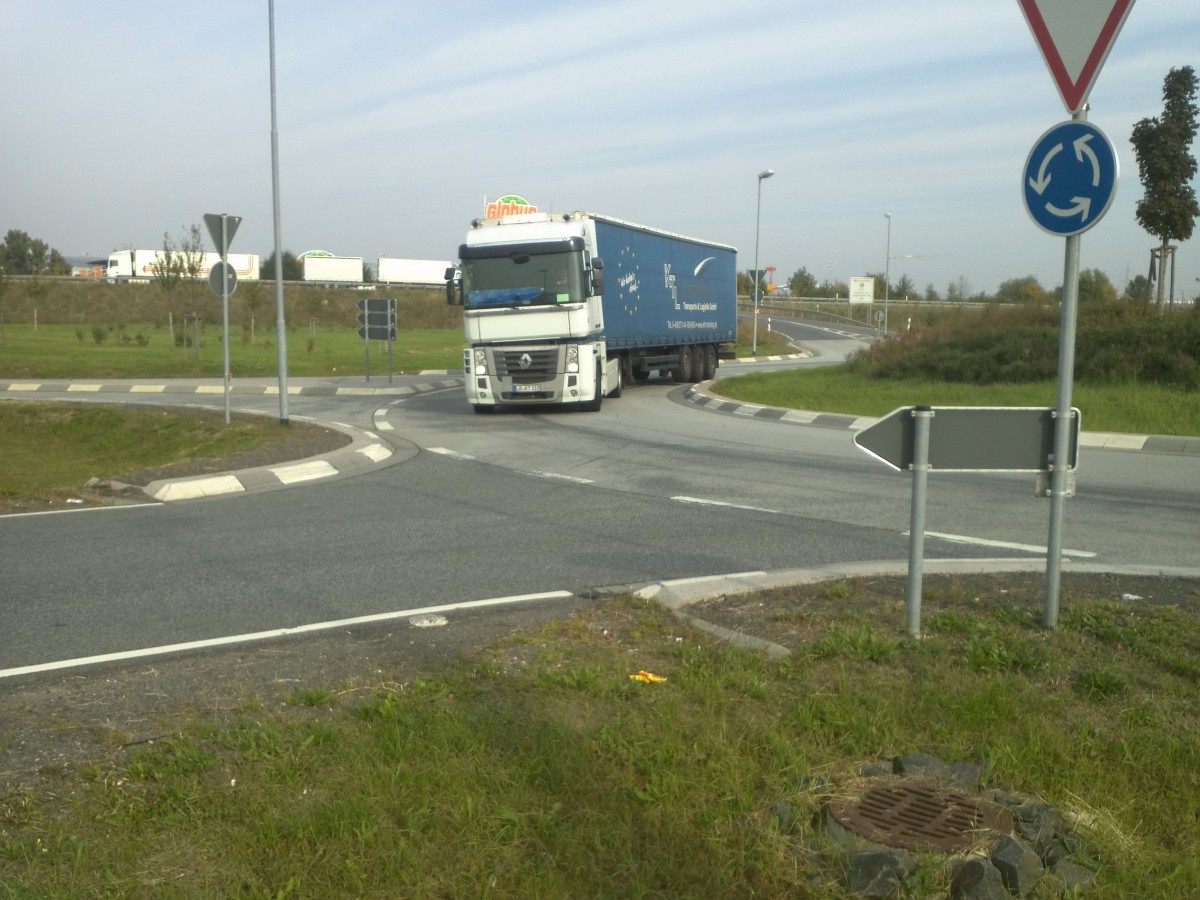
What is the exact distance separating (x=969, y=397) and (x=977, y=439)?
52.4ft

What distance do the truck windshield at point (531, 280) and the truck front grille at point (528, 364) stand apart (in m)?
0.91

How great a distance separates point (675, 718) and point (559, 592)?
2645 mm

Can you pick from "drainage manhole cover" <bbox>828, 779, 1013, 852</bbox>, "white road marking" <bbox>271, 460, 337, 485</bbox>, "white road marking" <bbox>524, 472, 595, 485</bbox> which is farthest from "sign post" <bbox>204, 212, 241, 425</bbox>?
"drainage manhole cover" <bbox>828, 779, 1013, 852</bbox>

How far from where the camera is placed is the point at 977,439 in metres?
5.41

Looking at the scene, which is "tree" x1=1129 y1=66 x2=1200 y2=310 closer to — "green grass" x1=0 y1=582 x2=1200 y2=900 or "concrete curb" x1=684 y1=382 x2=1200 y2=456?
"concrete curb" x1=684 y1=382 x2=1200 y2=456

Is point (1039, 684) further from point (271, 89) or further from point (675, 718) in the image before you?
point (271, 89)

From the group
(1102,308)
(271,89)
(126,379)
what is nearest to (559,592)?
(271,89)

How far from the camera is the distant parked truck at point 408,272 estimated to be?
95750mm

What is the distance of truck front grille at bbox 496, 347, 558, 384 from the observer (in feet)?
66.7

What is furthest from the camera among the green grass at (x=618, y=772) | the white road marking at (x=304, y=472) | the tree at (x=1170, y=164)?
the tree at (x=1170, y=164)

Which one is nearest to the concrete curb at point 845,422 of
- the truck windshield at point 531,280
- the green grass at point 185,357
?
the truck windshield at point 531,280

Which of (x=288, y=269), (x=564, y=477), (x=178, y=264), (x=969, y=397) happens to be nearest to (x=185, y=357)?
(x=178, y=264)

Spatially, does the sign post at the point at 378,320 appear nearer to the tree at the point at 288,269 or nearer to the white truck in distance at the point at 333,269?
the white truck in distance at the point at 333,269

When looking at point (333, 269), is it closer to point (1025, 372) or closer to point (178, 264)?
point (178, 264)
